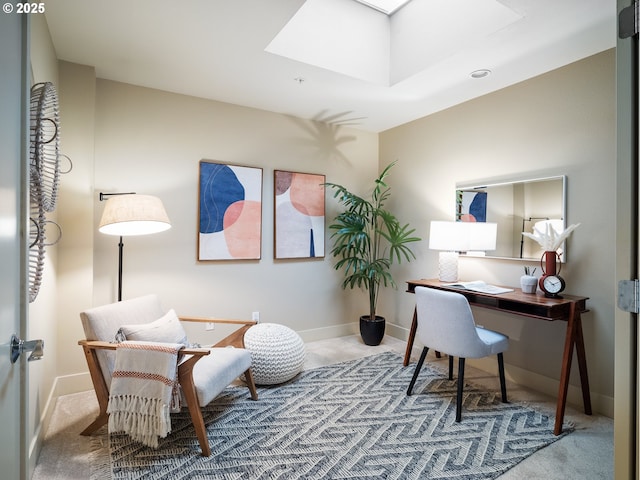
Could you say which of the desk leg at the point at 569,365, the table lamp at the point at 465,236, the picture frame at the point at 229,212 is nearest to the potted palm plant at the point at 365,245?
the table lamp at the point at 465,236

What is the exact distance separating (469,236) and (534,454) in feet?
5.39

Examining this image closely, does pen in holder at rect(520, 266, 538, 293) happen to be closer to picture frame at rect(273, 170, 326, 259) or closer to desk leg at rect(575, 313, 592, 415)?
desk leg at rect(575, 313, 592, 415)

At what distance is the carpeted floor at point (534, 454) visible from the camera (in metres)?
1.83

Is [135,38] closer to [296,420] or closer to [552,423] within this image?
[296,420]

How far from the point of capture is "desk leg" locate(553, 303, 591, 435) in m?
2.21

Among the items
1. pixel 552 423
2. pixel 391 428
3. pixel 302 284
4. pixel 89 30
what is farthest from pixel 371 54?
pixel 552 423

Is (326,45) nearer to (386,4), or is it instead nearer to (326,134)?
(386,4)

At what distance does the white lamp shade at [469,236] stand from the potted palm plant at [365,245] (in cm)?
53

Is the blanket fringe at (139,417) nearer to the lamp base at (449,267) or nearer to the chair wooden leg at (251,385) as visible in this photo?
the chair wooden leg at (251,385)

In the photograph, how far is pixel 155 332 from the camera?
2.16 metres

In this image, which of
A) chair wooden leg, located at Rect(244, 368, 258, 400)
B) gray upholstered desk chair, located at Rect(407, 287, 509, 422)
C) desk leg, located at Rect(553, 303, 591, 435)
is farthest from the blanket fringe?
desk leg, located at Rect(553, 303, 591, 435)

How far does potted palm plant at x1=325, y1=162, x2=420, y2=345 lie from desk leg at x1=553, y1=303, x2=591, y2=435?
157 cm

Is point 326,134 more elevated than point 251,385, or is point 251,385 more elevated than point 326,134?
point 326,134

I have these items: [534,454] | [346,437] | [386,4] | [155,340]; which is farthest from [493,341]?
[386,4]
